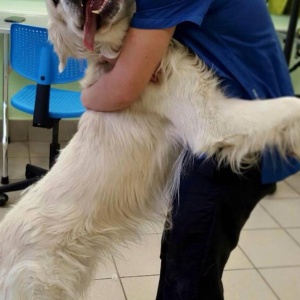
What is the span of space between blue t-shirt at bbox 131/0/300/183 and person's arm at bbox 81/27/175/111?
1.2 inches

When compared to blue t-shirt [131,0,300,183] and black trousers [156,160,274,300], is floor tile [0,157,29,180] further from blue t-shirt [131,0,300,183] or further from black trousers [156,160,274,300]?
blue t-shirt [131,0,300,183]

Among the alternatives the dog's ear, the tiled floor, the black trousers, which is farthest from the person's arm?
the tiled floor

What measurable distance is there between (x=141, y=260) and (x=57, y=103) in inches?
43.8

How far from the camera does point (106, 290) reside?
2359 mm

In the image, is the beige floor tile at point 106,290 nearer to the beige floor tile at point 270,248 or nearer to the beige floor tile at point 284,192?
the beige floor tile at point 270,248

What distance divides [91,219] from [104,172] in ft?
0.50

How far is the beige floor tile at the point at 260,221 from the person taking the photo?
3072 millimetres

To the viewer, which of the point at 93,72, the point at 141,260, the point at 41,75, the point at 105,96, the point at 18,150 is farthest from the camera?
the point at 18,150

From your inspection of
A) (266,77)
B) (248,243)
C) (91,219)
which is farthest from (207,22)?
(248,243)

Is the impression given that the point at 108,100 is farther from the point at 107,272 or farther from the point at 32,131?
the point at 32,131

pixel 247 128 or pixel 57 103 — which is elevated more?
pixel 247 128

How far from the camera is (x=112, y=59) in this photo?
4.48ft

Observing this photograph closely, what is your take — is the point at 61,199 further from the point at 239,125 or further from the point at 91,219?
the point at 239,125

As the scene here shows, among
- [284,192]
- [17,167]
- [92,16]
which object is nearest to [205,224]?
[92,16]
